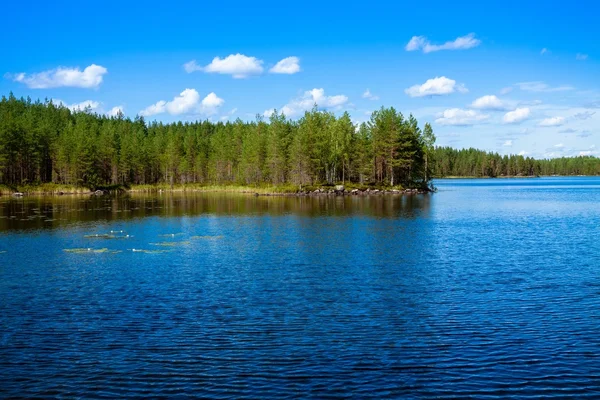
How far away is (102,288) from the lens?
30953 mm

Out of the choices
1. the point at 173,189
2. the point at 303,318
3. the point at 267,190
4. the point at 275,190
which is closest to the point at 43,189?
the point at 173,189

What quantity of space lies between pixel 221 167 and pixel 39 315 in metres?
171

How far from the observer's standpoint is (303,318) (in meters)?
24.7

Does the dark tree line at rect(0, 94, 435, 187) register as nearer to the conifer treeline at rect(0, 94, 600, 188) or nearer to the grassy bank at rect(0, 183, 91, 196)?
the conifer treeline at rect(0, 94, 600, 188)

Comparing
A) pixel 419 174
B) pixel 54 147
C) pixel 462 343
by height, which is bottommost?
pixel 462 343

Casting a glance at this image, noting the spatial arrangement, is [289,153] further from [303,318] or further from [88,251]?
[303,318]

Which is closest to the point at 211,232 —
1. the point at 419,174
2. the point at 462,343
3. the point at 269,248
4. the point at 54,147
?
the point at 269,248

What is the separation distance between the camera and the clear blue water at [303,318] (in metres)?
17.6

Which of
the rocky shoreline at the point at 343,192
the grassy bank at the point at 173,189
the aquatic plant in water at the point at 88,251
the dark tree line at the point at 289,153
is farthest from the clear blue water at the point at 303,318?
the dark tree line at the point at 289,153

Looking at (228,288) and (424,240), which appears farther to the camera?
(424,240)

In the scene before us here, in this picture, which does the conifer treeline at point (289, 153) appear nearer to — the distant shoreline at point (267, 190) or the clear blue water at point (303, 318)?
the distant shoreline at point (267, 190)

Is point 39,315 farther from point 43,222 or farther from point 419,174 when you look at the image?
point 419,174

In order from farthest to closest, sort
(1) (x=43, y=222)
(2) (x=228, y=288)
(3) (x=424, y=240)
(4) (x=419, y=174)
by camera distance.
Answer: (4) (x=419, y=174) < (1) (x=43, y=222) < (3) (x=424, y=240) < (2) (x=228, y=288)

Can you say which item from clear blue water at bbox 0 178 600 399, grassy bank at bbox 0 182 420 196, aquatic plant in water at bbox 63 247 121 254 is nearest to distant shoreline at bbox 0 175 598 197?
grassy bank at bbox 0 182 420 196
